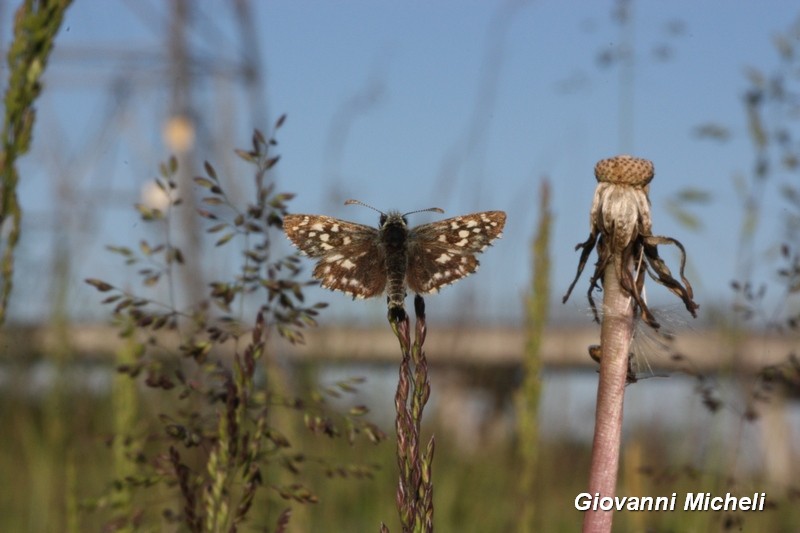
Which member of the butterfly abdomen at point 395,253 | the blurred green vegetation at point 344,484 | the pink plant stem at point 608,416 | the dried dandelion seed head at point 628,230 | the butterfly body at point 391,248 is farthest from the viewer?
the blurred green vegetation at point 344,484

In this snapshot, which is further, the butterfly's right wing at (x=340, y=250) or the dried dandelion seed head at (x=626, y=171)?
the butterfly's right wing at (x=340, y=250)

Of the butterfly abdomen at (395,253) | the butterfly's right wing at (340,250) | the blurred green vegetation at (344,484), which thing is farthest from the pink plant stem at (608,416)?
the blurred green vegetation at (344,484)

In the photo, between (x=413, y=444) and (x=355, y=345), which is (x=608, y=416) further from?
(x=355, y=345)

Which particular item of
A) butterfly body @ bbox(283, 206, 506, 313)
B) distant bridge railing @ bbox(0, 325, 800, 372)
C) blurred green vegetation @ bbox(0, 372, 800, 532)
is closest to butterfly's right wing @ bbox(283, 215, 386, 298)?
butterfly body @ bbox(283, 206, 506, 313)

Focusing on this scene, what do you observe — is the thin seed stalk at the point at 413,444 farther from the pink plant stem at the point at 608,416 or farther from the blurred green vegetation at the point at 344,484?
the blurred green vegetation at the point at 344,484

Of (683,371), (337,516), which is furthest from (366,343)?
(683,371)

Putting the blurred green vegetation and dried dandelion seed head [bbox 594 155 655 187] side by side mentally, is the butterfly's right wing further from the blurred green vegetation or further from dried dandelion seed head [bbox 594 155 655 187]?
the blurred green vegetation
